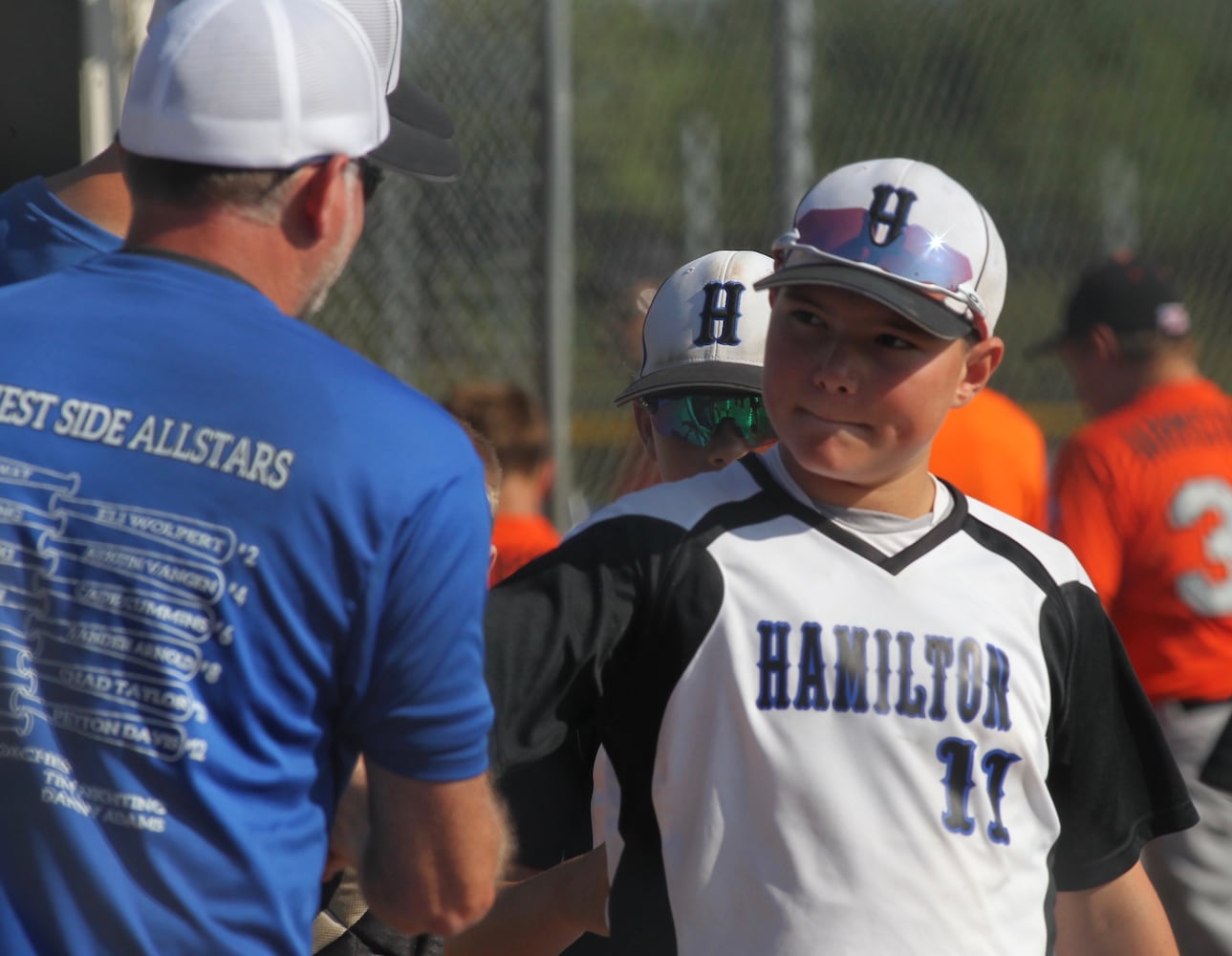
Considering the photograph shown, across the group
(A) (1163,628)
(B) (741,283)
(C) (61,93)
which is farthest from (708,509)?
(A) (1163,628)

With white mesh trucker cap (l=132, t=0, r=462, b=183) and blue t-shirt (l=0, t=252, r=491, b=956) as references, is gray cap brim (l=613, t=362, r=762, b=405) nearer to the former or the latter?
white mesh trucker cap (l=132, t=0, r=462, b=183)

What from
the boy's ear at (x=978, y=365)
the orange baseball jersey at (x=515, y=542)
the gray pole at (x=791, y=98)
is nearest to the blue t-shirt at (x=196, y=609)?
the boy's ear at (x=978, y=365)

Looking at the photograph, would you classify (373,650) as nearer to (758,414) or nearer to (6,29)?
(758,414)

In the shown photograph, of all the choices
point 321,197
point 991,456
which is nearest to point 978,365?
point 321,197

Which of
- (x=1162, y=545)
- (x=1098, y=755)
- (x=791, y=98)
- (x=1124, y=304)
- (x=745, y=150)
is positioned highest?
(x=791, y=98)

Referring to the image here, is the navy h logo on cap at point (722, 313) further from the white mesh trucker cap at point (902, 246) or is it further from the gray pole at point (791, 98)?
the gray pole at point (791, 98)

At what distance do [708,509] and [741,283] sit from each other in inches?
30.2

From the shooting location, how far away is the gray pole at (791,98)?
17.4 ft

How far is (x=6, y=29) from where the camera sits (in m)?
3.73

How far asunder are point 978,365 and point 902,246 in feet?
0.78

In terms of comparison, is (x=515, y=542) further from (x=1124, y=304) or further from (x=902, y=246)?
(x=1124, y=304)

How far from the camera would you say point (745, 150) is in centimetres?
582

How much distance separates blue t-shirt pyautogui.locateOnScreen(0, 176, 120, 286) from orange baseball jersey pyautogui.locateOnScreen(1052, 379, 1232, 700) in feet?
10.8

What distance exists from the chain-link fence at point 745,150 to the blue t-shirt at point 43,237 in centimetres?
195
